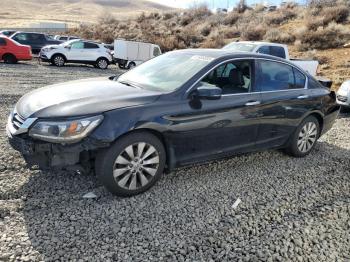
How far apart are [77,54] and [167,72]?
15.4 meters

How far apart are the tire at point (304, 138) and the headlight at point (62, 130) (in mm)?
3272

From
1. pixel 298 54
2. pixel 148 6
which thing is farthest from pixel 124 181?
pixel 148 6

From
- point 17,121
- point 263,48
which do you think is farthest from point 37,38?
point 17,121

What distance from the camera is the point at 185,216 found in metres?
3.83

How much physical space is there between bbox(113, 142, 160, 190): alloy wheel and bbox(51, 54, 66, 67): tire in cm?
1594

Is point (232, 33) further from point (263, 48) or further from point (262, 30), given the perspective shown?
point (263, 48)

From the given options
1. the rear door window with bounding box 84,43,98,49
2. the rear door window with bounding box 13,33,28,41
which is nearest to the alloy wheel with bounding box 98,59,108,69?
the rear door window with bounding box 84,43,98,49

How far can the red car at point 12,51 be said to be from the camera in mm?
16984

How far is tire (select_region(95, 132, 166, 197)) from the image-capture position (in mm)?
3791

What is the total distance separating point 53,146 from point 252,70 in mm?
2759

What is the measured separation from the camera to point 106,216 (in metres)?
3.69

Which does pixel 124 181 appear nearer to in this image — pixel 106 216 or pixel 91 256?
pixel 106 216

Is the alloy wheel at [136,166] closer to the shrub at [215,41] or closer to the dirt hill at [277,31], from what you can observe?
the dirt hill at [277,31]

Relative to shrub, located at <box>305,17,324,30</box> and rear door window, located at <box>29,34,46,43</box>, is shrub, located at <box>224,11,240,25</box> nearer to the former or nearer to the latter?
shrub, located at <box>305,17,324,30</box>
